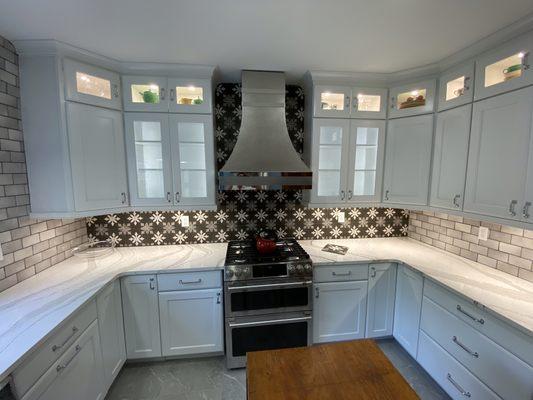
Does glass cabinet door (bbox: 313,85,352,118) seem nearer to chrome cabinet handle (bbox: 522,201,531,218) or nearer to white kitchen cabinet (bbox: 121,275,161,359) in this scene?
chrome cabinet handle (bbox: 522,201,531,218)

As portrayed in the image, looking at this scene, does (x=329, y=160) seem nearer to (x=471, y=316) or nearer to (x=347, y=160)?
(x=347, y=160)

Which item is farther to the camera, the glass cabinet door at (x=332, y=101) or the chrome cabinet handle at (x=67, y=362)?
the glass cabinet door at (x=332, y=101)

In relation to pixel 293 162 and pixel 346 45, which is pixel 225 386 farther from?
pixel 346 45

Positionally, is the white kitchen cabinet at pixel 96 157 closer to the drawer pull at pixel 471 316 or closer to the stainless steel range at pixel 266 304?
the stainless steel range at pixel 266 304

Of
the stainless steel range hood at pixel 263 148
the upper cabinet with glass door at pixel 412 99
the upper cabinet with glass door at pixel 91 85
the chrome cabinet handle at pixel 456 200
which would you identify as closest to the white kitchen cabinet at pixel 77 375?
the stainless steel range hood at pixel 263 148

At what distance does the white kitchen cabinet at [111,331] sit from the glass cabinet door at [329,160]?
6.08ft

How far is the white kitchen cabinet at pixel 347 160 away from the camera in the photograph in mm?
2336

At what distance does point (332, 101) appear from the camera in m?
2.36

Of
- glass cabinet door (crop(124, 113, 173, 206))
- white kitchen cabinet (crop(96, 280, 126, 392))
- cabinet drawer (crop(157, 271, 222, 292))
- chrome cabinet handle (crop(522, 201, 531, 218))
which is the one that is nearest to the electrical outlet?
chrome cabinet handle (crop(522, 201, 531, 218))

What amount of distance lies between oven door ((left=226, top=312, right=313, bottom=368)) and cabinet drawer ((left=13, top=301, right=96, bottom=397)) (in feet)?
3.23

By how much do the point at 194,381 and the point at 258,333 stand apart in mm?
621

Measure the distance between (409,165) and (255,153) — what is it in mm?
1455

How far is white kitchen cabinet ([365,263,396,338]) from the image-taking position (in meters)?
2.22

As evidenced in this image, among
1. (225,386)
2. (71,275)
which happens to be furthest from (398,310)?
(71,275)
